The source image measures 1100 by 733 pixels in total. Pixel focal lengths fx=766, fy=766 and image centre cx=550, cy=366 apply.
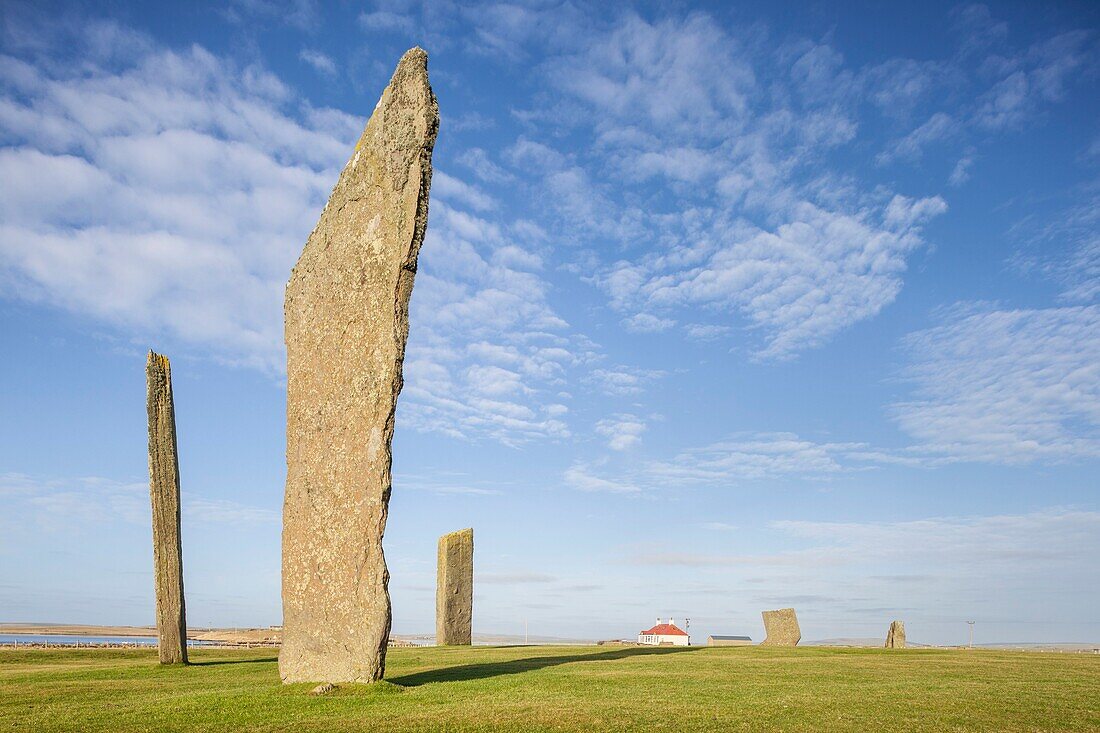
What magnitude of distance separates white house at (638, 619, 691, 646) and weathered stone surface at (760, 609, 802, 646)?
26.8 m

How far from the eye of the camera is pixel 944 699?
361 inches

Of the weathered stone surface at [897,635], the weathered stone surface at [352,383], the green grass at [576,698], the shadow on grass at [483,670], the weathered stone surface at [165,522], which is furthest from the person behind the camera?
the weathered stone surface at [897,635]

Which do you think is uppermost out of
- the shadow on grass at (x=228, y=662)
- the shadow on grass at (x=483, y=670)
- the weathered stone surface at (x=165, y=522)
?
the weathered stone surface at (x=165, y=522)

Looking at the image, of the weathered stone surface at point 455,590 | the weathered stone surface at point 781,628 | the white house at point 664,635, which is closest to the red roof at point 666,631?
the white house at point 664,635

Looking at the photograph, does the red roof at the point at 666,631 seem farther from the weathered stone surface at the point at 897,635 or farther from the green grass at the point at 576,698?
the green grass at the point at 576,698

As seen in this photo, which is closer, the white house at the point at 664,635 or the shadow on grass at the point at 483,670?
the shadow on grass at the point at 483,670

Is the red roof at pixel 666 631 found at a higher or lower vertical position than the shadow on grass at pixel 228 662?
lower

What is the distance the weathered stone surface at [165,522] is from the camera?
15.3m

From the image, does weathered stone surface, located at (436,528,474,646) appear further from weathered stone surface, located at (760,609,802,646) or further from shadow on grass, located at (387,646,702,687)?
weathered stone surface, located at (760,609,802,646)

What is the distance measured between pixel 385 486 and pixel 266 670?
5933 millimetres

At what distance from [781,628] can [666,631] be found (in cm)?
3079

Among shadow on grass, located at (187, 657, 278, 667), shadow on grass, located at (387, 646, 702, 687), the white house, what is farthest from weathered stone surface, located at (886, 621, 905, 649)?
the white house

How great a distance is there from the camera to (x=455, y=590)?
22.7 meters

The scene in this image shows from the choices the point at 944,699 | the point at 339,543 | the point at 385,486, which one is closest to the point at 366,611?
the point at 339,543
